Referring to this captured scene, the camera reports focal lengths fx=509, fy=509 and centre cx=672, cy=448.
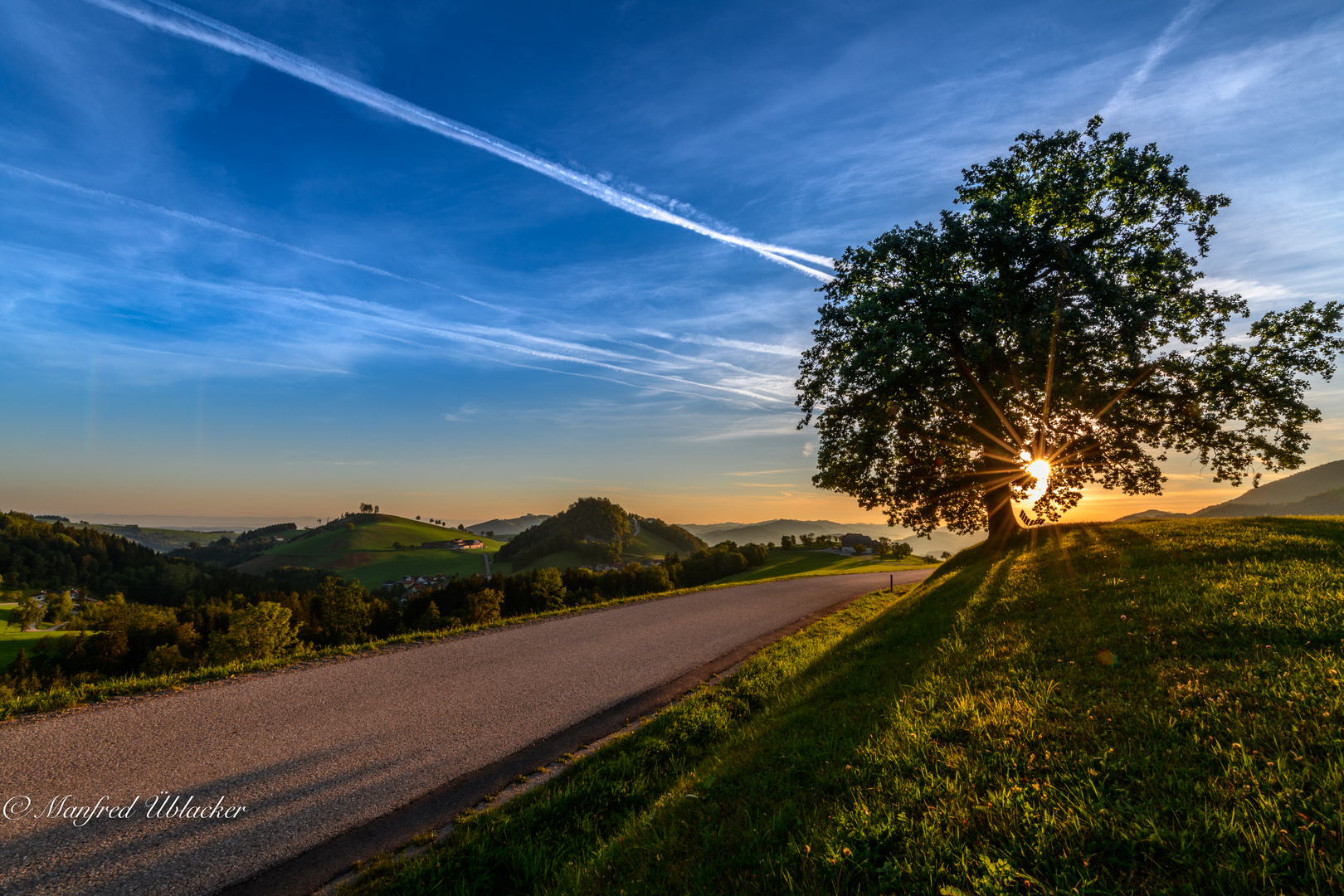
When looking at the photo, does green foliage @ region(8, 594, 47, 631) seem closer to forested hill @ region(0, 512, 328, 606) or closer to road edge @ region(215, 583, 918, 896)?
forested hill @ region(0, 512, 328, 606)

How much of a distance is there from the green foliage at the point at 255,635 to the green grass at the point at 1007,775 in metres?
18.0

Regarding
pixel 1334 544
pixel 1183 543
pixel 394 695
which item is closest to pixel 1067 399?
pixel 1183 543

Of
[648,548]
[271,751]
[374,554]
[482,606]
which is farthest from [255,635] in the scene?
[648,548]

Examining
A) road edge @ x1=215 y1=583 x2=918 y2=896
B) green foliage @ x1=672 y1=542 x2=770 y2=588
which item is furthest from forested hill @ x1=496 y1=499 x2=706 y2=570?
road edge @ x1=215 y1=583 x2=918 y2=896

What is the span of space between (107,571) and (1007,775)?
164173 millimetres

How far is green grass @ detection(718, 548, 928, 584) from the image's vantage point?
5132 cm

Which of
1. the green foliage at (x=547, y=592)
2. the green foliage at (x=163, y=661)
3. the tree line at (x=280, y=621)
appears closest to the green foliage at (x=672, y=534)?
the tree line at (x=280, y=621)

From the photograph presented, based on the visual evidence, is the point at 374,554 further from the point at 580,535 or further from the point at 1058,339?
the point at 1058,339

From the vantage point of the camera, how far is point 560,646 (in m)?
13.2

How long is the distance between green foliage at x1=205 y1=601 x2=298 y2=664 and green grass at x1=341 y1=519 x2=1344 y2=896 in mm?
17951

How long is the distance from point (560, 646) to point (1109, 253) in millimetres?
20520

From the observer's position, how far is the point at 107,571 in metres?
109

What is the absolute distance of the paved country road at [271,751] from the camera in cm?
505

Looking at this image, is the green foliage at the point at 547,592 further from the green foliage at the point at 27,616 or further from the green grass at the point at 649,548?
the green grass at the point at 649,548
